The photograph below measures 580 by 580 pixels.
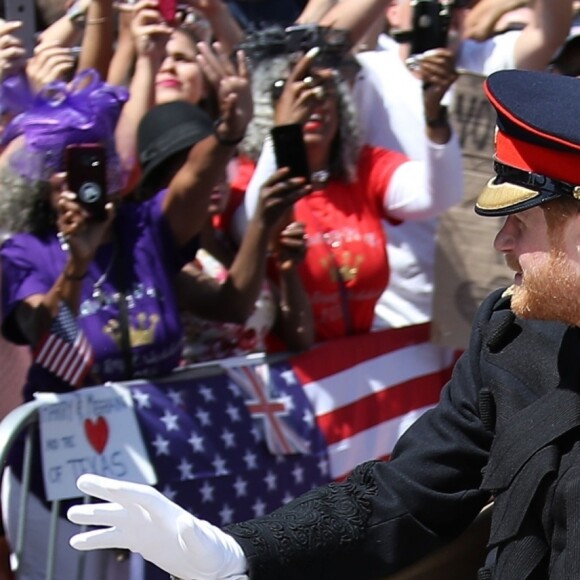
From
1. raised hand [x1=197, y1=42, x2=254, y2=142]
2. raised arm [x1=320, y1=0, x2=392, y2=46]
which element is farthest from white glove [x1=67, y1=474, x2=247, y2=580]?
raised arm [x1=320, y1=0, x2=392, y2=46]

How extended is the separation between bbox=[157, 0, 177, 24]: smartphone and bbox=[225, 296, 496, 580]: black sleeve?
2.44 m

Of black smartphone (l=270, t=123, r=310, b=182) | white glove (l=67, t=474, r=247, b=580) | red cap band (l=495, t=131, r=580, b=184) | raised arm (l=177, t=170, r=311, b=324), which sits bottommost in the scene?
raised arm (l=177, t=170, r=311, b=324)

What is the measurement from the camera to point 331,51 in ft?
15.0

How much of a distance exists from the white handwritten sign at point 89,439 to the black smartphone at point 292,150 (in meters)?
0.84

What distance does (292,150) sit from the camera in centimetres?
422

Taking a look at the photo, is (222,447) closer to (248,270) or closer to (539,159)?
(248,270)

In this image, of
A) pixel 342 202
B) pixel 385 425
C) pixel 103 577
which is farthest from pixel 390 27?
pixel 103 577

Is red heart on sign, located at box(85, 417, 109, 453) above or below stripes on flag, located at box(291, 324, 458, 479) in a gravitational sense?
above

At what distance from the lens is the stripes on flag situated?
14.7ft

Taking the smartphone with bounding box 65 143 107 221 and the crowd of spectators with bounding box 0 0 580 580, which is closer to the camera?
the smartphone with bounding box 65 143 107 221

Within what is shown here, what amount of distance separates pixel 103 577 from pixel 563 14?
246 cm

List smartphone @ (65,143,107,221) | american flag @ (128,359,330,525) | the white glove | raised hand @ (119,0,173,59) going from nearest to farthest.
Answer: the white glove → smartphone @ (65,143,107,221) → american flag @ (128,359,330,525) → raised hand @ (119,0,173,59)

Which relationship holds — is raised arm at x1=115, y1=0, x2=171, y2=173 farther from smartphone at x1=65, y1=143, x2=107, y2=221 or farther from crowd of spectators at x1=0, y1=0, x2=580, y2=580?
smartphone at x1=65, y1=143, x2=107, y2=221

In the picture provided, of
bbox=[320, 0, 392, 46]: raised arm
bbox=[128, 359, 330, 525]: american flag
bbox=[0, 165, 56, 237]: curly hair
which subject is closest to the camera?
bbox=[0, 165, 56, 237]: curly hair
